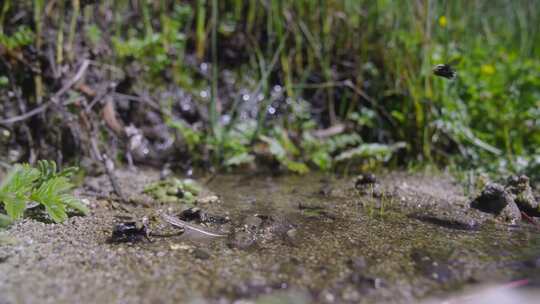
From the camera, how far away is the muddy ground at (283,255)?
1.03 meters

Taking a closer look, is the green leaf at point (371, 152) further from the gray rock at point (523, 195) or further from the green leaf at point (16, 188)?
the green leaf at point (16, 188)

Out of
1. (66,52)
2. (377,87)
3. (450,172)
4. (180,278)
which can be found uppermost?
(66,52)

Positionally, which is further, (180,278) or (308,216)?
(308,216)

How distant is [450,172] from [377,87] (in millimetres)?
800

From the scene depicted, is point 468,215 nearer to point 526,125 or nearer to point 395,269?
point 395,269

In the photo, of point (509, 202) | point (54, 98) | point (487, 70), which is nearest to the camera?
point (509, 202)

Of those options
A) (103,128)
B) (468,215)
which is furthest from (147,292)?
(103,128)

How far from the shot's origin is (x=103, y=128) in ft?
7.94

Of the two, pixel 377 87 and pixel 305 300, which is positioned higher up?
pixel 377 87

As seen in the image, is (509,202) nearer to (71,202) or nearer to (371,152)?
(371,152)

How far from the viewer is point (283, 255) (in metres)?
1.25

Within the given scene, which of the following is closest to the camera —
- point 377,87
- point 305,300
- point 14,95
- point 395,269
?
point 305,300

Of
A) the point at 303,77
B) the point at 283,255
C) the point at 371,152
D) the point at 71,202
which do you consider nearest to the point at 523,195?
the point at 371,152

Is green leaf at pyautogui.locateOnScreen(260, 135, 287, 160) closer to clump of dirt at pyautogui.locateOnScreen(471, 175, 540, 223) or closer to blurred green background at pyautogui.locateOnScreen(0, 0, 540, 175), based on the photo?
blurred green background at pyautogui.locateOnScreen(0, 0, 540, 175)
